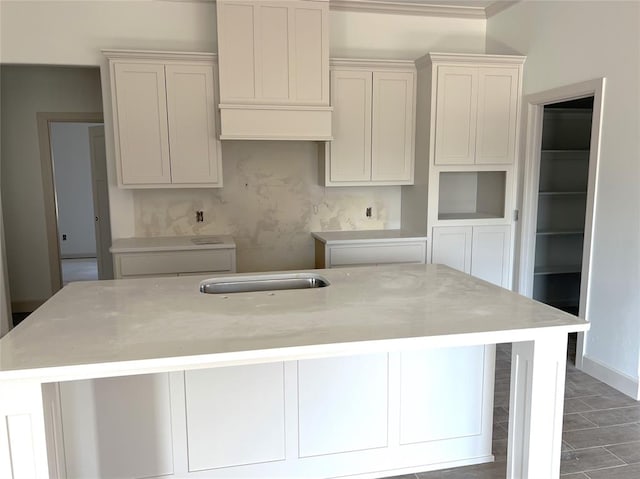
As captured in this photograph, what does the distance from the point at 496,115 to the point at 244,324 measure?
318 centimetres

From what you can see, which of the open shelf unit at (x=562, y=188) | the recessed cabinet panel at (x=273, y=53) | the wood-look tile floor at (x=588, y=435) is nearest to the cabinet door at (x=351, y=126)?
the recessed cabinet panel at (x=273, y=53)

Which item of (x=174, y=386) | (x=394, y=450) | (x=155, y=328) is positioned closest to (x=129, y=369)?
(x=155, y=328)

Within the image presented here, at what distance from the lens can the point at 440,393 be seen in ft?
7.23

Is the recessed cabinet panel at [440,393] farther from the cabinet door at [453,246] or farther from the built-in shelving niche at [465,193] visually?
the built-in shelving niche at [465,193]

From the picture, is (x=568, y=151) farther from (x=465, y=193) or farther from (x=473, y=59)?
(x=473, y=59)

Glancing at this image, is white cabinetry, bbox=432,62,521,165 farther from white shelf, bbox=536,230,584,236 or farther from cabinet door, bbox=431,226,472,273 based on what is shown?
white shelf, bbox=536,230,584,236

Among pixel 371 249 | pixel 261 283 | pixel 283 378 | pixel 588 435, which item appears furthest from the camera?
pixel 371 249

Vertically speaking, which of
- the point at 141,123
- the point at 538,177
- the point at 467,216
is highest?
the point at 141,123

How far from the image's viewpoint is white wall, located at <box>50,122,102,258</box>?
782cm

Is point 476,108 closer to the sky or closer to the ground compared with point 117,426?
closer to the sky

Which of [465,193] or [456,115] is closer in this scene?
Answer: [456,115]

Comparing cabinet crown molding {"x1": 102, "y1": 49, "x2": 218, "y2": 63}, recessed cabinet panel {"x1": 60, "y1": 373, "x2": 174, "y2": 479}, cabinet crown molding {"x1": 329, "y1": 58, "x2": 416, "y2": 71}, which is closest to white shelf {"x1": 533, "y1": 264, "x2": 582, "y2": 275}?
cabinet crown molding {"x1": 329, "y1": 58, "x2": 416, "y2": 71}

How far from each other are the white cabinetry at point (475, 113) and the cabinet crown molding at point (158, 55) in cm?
181

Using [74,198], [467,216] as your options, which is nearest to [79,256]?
[74,198]
